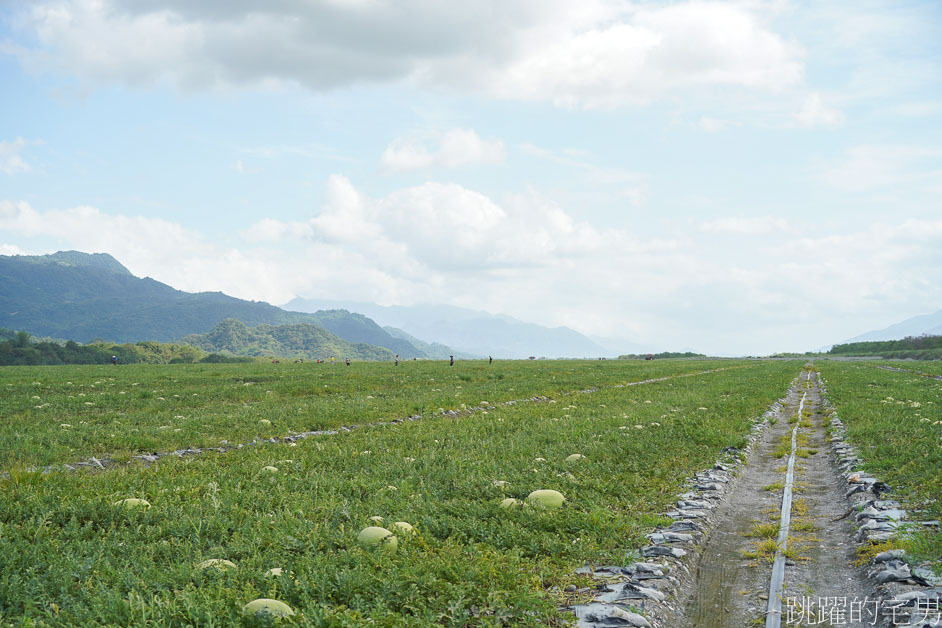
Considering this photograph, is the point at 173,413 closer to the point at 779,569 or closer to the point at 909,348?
the point at 779,569

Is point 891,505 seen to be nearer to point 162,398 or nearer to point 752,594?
point 752,594

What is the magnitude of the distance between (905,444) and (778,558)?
27.6ft

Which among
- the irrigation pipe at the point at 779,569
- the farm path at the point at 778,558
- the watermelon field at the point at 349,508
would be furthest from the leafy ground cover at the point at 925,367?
the irrigation pipe at the point at 779,569

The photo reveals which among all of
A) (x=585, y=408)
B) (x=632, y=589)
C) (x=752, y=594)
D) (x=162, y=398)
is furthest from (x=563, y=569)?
(x=162, y=398)

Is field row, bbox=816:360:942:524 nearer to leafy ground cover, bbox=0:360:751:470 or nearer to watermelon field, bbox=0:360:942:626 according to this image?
watermelon field, bbox=0:360:942:626

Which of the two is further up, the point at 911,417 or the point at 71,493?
the point at 911,417

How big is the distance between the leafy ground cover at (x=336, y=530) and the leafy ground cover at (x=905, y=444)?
10.9ft

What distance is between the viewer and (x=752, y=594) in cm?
605

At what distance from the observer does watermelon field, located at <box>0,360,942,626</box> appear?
5.33 m

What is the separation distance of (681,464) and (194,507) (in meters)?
9.53

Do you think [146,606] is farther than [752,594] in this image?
No

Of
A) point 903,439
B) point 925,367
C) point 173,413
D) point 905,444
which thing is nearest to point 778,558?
point 905,444

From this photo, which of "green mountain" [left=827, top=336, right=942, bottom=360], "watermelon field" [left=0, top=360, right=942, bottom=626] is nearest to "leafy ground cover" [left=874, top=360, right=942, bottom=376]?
"green mountain" [left=827, top=336, right=942, bottom=360]

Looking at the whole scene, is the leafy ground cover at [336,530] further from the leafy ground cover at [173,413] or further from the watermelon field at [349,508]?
the leafy ground cover at [173,413]
